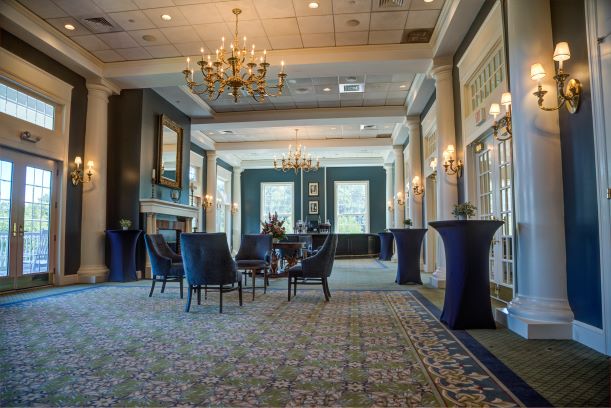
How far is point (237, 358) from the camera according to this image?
2760 mm

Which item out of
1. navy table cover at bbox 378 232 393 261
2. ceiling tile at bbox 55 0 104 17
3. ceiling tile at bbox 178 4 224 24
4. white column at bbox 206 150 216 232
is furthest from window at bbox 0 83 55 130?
navy table cover at bbox 378 232 393 261

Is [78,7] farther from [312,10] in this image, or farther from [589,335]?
[589,335]

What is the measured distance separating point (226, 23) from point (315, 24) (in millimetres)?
1363

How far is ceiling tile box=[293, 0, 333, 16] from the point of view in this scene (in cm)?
560

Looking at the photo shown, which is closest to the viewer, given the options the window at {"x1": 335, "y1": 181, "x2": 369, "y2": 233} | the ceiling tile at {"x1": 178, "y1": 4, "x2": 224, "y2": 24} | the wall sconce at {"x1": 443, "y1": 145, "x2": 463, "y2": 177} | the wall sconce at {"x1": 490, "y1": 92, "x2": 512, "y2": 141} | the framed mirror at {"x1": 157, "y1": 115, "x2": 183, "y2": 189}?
the wall sconce at {"x1": 490, "y1": 92, "x2": 512, "y2": 141}

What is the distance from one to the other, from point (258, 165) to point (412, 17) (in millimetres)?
12654

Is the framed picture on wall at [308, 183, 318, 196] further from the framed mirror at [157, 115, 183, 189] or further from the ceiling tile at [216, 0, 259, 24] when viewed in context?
the ceiling tile at [216, 0, 259, 24]

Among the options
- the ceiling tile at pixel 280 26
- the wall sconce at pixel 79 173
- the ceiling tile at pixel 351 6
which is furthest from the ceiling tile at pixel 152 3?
the wall sconce at pixel 79 173

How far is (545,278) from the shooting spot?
3.37 m

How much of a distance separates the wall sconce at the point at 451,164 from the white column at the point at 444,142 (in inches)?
3.4

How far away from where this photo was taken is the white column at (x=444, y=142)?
21.1 feet

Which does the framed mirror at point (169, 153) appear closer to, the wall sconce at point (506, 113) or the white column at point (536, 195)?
the wall sconce at point (506, 113)

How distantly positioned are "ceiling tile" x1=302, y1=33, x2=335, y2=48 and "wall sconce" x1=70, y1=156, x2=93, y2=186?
450cm

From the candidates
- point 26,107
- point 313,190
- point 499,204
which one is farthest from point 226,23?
point 313,190
